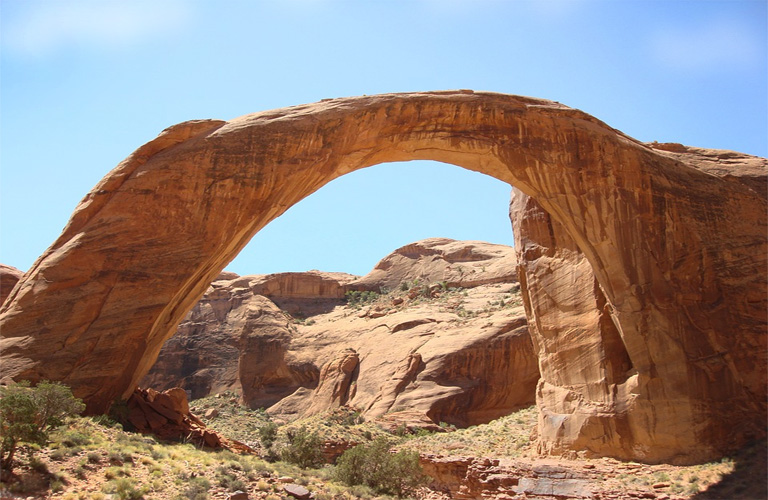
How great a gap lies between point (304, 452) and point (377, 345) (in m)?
13.2

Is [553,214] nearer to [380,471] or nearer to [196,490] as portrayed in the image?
[380,471]

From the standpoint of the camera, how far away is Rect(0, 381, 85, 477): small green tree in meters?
9.56

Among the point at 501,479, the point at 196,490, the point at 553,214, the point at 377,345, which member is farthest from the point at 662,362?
the point at 377,345

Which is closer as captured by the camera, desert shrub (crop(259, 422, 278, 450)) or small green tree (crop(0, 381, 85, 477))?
small green tree (crop(0, 381, 85, 477))

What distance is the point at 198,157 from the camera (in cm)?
1520

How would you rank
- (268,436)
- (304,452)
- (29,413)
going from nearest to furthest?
1. (29,413)
2. (304,452)
3. (268,436)

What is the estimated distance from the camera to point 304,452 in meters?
18.7

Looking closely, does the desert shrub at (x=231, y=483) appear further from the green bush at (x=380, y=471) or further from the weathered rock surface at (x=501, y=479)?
the weathered rock surface at (x=501, y=479)

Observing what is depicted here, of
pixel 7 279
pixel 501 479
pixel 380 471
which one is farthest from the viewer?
pixel 7 279

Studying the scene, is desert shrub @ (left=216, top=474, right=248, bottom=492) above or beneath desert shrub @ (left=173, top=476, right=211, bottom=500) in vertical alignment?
beneath

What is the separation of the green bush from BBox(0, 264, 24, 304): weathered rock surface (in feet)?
A: 55.7

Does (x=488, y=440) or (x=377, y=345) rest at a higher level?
(x=377, y=345)

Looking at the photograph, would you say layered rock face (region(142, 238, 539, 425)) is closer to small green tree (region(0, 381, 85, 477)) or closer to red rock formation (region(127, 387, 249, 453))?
red rock formation (region(127, 387, 249, 453))

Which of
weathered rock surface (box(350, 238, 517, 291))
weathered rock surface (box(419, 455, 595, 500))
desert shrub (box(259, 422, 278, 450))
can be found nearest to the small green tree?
desert shrub (box(259, 422, 278, 450))
